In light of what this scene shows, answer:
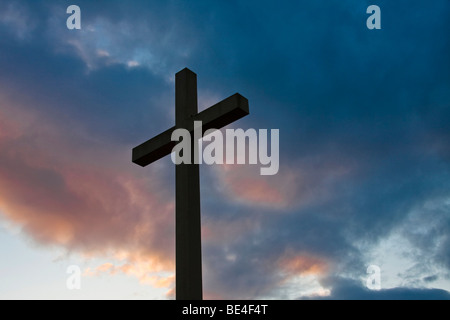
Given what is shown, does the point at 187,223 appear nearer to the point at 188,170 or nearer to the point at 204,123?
the point at 188,170

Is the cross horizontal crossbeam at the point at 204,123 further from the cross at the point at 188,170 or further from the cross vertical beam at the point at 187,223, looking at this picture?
the cross vertical beam at the point at 187,223

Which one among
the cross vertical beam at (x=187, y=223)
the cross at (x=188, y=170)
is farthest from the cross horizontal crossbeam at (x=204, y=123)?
the cross vertical beam at (x=187, y=223)

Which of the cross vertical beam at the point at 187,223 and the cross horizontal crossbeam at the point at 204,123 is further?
the cross horizontal crossbeam at the point at 204,123

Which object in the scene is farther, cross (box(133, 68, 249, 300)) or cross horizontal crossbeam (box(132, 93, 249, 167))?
cross horizontal crossbeam (box(132, 93, 249, 167))

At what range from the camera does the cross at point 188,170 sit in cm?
493

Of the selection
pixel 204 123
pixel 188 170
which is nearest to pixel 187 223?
pixel 188 170

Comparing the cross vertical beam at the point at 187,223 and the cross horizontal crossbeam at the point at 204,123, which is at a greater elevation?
the cross horizontal crossbeam at the point at 204,123

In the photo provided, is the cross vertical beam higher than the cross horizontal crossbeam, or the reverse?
the cross horizontal crossbeam

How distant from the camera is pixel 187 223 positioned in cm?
517

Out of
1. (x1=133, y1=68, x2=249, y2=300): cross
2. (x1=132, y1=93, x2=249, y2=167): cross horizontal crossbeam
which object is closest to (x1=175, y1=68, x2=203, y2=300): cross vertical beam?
(x1=133, y1=68, x2=249, y2=300): cross

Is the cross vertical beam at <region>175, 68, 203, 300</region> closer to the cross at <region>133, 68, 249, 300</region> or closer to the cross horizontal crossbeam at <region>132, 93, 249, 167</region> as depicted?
the cross at <region>133, 68, 249, 300</region>

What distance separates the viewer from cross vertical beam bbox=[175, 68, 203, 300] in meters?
4.88
